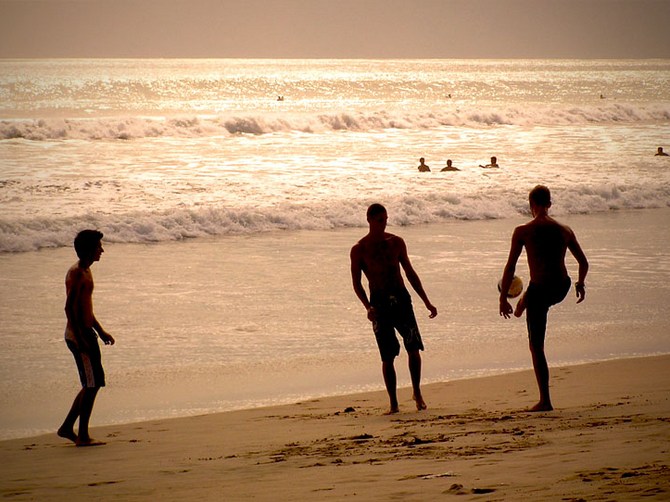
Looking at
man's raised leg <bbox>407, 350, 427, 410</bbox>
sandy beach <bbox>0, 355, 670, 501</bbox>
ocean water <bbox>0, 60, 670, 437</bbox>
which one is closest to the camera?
sandy beach <bbox>0, 355, 670, 501</bbox>

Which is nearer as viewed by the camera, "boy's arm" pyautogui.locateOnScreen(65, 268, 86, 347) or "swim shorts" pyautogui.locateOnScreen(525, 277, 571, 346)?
"boy's arm" pyautogui.locateOnScreen(65, 268, 86, 347)

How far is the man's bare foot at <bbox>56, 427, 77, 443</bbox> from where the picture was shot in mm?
7256

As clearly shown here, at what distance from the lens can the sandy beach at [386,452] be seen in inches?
212

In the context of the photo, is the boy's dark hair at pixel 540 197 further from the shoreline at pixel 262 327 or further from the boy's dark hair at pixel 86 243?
the boy's dark hair at pixel 86 243

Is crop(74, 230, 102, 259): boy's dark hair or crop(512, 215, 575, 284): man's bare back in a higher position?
crop(74, 230, 102, 259): boy's dark hair

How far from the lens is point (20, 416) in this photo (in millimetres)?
8320

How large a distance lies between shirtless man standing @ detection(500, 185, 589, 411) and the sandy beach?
391 millimetres

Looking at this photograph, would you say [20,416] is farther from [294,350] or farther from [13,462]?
[294,350]

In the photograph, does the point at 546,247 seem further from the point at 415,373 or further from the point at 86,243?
the point at 86,243

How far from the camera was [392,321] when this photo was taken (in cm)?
795

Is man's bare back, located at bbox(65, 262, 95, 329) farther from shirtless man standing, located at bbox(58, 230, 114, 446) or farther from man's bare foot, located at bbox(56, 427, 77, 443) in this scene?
man's bare foot, located at bbox(56, 427, 77, 443)

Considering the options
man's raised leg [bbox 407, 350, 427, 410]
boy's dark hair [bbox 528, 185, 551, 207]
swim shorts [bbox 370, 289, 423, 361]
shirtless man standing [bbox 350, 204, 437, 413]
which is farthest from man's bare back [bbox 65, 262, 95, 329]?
boy's dark hair [bbox 528, 185, 551, 207]

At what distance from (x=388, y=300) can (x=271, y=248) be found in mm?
10433

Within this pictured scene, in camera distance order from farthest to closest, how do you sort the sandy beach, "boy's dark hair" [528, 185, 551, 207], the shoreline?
the shoreline → "boy's dark hair" [528, 185, 551, 207] → the sandy beach
